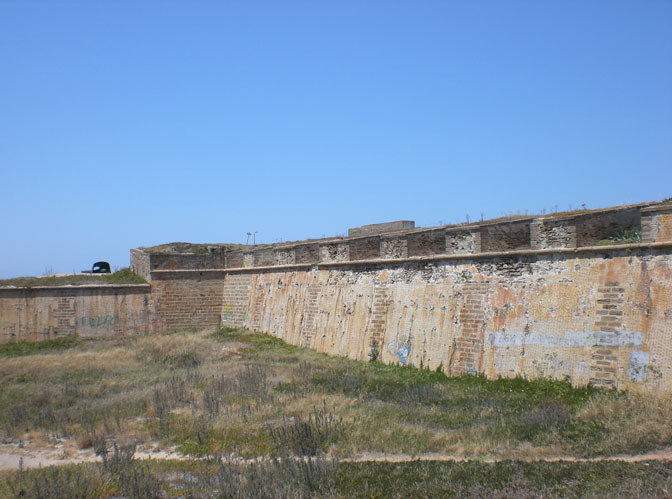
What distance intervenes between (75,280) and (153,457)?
14.7 m

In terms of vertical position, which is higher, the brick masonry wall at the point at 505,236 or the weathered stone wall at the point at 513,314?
the brick masonry wall at the point at 505,236

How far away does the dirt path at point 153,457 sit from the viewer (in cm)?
716

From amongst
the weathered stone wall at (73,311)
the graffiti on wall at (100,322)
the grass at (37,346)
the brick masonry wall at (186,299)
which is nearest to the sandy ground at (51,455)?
the grass at (37,346)

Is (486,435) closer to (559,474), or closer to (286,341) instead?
(559,474)

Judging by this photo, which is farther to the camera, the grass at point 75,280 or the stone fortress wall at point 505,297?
the grass at point 75,280

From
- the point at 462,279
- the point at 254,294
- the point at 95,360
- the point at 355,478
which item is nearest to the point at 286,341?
the point at 254,294

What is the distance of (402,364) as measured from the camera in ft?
44.8

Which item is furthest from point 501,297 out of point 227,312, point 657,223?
point 227,312

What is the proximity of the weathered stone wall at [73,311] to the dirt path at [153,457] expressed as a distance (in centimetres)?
1141

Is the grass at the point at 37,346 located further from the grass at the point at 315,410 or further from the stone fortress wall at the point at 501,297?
the grass at the point at 315,410

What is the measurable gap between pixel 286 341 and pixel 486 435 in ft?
36.0

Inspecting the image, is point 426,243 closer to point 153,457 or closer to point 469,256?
point 469,256

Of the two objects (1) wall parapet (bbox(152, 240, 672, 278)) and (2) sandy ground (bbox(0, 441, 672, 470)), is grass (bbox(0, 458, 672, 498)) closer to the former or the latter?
(2) sandy ground (bbox(0, 441, 672, 470))

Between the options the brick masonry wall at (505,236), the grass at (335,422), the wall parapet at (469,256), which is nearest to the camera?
the grass at (335,422)
